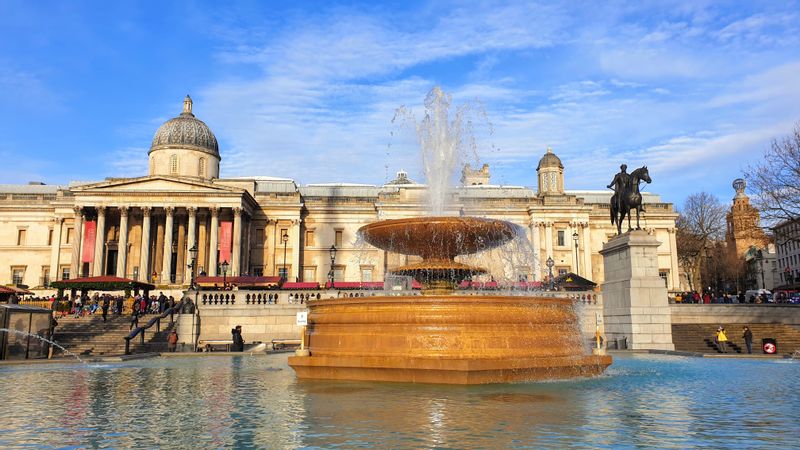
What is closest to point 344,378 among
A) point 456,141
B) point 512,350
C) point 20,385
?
point 512,350

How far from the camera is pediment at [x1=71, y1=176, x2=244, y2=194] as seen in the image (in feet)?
176

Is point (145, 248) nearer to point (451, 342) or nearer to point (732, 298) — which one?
point (732, 298)

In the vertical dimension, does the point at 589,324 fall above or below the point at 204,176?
below

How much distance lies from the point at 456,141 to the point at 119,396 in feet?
42.3

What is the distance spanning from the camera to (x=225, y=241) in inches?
2131

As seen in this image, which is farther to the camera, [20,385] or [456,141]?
[456,141]

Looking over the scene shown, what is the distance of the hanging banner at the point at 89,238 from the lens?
173 ft

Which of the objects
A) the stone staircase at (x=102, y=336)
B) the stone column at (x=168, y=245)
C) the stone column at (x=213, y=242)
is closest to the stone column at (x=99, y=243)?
the stone column at (x=168, y=245)

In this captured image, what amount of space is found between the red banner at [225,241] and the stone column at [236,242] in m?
0.40

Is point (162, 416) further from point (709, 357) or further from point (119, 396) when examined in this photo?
point (709, 357)

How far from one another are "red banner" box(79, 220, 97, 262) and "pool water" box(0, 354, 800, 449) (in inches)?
1759

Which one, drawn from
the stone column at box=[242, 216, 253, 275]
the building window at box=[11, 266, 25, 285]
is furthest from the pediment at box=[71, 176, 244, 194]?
the building window at box=[11, 266, 25, 285]

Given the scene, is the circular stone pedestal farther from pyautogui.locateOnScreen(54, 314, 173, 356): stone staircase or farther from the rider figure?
pyautogui.locateOnScreen(54, 314, 173, 356): stone staircase

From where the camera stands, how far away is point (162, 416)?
775cm
